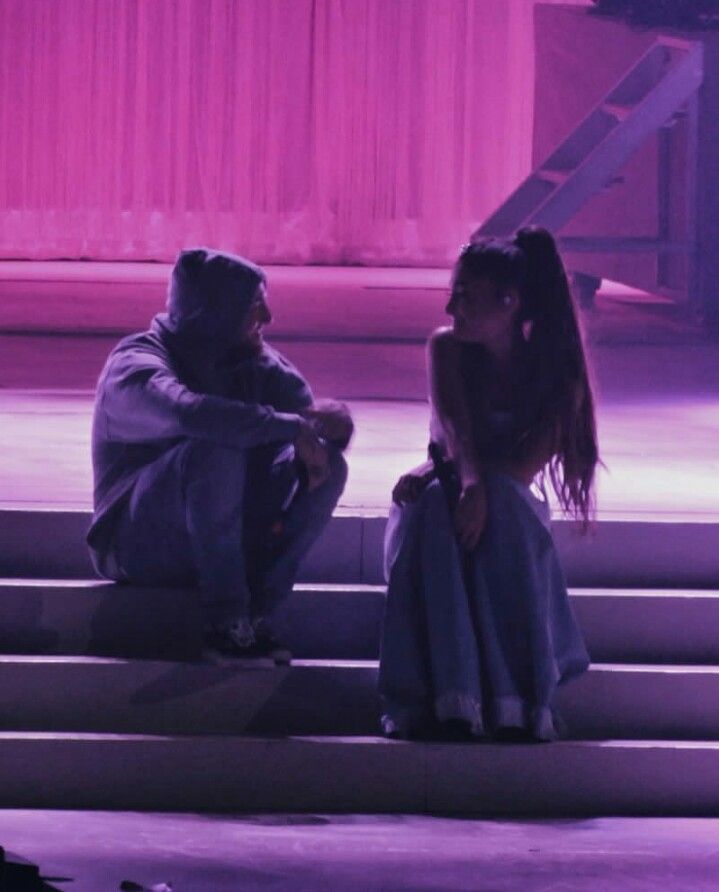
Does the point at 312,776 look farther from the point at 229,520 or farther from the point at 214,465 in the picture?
the point at 214,465

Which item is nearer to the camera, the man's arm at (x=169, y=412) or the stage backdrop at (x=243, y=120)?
the man's arm at (x=169, y=412)

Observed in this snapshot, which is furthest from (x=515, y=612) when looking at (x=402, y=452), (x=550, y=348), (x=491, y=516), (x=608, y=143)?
(x=608, y=143)

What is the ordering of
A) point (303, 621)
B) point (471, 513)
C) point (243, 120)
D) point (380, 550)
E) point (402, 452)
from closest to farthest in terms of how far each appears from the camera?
point (471, 513) → point (303, 621) → point (380, 550) → point (402, 452) → point (243, 120)

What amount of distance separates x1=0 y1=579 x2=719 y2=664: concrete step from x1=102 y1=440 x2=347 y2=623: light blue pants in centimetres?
11

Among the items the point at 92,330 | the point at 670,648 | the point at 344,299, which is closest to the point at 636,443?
the point at 670,648

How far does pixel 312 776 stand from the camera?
3668mm

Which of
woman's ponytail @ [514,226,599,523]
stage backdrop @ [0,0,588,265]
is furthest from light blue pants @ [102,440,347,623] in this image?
stage backdrop @ [0,0,588,265]

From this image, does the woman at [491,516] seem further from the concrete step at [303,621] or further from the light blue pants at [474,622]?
the concrete step at [303,621]

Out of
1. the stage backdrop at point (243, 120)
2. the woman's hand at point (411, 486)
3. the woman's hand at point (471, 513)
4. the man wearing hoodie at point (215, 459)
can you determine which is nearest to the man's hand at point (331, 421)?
the man wearing hoodie at point (215, 459)

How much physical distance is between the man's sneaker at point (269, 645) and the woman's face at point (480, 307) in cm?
69

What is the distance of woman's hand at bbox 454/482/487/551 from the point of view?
3.63 m

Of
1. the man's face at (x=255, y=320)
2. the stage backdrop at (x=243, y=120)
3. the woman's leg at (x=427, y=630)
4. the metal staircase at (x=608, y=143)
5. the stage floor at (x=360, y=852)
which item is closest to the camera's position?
the stage floor at (x=360, y=852)

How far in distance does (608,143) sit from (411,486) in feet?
17.5

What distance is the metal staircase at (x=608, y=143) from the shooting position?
8781 mm
